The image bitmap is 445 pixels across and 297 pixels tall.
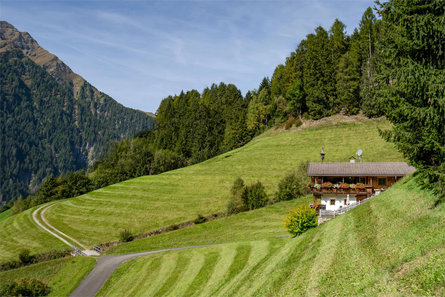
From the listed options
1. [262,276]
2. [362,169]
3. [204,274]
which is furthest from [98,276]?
[362,169]

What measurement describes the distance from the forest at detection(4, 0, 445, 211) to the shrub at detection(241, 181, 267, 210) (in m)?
24.0

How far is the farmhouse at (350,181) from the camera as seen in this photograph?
125 ft

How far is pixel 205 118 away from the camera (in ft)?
436

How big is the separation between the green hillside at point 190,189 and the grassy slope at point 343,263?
30929 mm

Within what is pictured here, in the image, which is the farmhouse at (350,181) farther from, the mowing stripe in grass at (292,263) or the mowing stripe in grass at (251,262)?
the mowing stripe in grass at (292,263)

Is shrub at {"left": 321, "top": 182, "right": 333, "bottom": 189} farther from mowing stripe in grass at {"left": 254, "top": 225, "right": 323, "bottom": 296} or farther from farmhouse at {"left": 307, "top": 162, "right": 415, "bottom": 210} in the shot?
mowing stripe in grass at {"left": 254, "top": 225, "right": 323, "bottom": 296}

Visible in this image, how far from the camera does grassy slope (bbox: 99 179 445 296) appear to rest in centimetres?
1171

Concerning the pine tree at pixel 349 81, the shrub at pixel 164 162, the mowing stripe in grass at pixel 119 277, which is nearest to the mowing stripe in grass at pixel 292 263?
the mowing stripe in grass at pixel 119 277

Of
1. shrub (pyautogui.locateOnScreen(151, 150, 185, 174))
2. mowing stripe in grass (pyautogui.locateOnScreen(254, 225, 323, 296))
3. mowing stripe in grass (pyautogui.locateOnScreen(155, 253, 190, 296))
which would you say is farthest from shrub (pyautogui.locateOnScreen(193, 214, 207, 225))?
shrub (pyautogui.locateOnScreen(151, 150, 185, 174))

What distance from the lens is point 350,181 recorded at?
39.7 m

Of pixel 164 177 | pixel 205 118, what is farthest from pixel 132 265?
pixel 205 118

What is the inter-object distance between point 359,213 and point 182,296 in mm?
14675

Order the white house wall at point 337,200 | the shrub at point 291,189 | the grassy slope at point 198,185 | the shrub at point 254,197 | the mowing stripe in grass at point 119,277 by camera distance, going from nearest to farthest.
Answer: the mowing stripe in grass at point 119,277 < the white house wall at point 337,200 < the shrub at point 254,197 < the shrub at point 291,189 < the grassy slope at point 198,185

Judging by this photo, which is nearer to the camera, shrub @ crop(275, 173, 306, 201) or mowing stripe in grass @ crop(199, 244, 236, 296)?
mowing stripe in grass @ crop(199, 244, 236, 296)
